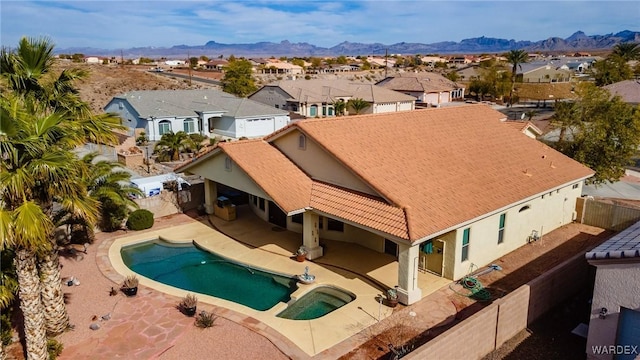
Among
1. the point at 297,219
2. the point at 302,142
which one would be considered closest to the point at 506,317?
the point at 302,142

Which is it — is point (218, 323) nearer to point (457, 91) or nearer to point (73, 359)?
point (73, 359)

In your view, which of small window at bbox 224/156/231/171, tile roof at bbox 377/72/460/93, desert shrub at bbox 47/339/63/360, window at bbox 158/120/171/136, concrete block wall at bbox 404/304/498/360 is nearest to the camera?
concrete block wall at bbox 404/304/498/360

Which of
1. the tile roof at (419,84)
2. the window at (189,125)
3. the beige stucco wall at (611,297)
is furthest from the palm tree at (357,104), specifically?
the beige stucco wall at (611,297)

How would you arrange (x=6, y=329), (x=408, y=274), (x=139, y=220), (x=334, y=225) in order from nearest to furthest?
(x=6, y=329) → (x=408, y=274) → (x=334, y=225) → (x=139, y=220)

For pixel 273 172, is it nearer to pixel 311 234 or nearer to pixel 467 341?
pixel 311 234

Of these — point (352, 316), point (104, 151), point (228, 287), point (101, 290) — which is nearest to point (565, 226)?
point (352, 316)

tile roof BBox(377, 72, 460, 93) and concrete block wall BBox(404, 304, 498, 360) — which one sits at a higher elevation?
tile roof BBox(377, 72, 460, 93)

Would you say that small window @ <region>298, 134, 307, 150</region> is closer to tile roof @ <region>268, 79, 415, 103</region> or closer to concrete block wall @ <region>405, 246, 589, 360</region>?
concrete block wall @ <region>405, 246, 589, 360</region>

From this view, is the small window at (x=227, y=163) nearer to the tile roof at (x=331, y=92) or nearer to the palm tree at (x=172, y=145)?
the palm tree at (x=172, y=145)

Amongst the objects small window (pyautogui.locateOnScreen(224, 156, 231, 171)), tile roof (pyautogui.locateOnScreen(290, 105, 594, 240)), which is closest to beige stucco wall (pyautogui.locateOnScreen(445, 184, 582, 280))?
tile roof (pyautogui.locateOnScreen(290, 105, 594, 240))
